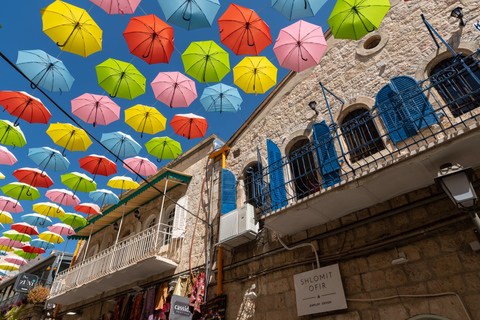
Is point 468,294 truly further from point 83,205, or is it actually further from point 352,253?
point 83,205

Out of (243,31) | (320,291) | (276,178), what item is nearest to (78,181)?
(276,178)

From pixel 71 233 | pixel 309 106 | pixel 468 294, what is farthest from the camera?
pixel 71 233

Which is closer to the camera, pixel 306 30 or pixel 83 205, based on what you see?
pixel 306 30

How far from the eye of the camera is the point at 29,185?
451 inches

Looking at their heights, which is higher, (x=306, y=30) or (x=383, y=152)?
(x=306, y=30)

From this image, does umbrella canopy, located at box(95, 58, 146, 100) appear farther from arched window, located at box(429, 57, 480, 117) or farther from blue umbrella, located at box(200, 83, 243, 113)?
arched window, located at box(429, 57, 480, 117)

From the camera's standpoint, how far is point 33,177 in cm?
1062

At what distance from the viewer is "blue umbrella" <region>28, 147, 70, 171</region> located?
10138mm

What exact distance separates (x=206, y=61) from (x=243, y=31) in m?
1.29

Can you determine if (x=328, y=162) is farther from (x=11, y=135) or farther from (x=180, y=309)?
(x=11, y=135)

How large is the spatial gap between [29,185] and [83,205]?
86.8 inches

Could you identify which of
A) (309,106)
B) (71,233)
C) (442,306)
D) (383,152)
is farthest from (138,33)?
(71,233)

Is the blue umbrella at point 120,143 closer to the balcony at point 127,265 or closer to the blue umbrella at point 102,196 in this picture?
the blue umbrella at point 102,196

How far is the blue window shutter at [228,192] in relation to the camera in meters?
8.12
